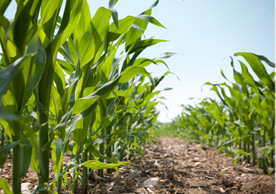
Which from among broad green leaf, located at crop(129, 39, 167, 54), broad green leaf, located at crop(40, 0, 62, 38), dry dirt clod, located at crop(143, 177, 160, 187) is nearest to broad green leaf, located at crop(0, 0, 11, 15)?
broad green leaf, located at crop(40, 0, 62, 38)

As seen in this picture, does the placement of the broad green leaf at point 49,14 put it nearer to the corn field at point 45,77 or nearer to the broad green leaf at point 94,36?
the corn field at point 45,77

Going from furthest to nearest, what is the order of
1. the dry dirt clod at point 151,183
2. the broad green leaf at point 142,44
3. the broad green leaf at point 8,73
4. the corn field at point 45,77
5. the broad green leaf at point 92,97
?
the dry dirt clod at point 151,183 < the broad green leaf at point 142,44 < the broad green leaf at point 92,97 < the corn field at point 45,77 < the broad green leaf at point 8,73

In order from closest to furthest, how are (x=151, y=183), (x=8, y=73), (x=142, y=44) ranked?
1. (x=8, y=73)
2. (x=142, y=44)
3. (x=151, y=183)

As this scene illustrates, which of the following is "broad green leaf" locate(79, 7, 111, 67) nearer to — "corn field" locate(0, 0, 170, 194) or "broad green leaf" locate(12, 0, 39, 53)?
"corn field" locate(0, 0, 170, 194)

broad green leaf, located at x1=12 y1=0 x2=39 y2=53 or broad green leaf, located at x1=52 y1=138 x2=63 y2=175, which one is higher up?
broad green leaf, located at x1=12 y1=0 x2=39 y2=53

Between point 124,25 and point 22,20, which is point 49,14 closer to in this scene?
point 22,20

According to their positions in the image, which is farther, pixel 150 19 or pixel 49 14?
pixel 150 19

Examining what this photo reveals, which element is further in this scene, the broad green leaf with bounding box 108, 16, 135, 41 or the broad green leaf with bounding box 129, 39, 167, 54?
the broad green leaf with bounding box 129, 39, 167, 54

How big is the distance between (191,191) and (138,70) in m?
0.97

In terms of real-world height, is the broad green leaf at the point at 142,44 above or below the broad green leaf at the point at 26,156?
above

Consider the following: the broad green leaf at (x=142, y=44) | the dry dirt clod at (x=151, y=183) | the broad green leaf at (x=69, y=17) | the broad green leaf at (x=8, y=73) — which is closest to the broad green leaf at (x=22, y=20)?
the broad green leaf at (x=69, y=17)

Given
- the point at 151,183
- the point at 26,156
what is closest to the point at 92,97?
the point at 26,156

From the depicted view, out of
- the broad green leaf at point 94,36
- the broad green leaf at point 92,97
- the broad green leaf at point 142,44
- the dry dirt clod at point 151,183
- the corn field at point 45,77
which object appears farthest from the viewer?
the dry dirt clod at point 151,183

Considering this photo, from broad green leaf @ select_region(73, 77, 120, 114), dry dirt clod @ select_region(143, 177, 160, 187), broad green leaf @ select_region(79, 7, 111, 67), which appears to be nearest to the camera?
broad green leaf @ select_region(73, 77, 120, 114)
